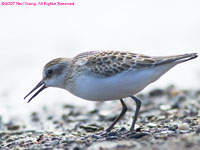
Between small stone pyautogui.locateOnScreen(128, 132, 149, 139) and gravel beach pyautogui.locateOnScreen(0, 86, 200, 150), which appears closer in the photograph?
gravel beach pyautogui.locateOnScreen(0, 86, 200, 150)

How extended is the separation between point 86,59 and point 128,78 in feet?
2.79

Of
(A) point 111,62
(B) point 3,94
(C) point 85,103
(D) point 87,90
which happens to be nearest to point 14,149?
(D) point 87,90

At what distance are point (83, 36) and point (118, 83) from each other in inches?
427

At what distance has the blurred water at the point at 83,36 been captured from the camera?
46.0 feet

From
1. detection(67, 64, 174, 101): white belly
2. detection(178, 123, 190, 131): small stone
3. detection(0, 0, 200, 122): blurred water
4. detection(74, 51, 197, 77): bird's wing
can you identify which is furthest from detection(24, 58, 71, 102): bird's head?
detection(0, 0, 200, 122): blurred water

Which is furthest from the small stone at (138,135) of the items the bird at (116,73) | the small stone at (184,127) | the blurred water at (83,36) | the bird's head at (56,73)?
the blurred water at (83,36)

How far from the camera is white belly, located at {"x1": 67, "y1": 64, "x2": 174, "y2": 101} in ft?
25.9

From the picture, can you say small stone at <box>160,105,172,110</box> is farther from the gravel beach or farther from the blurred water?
the blurred water

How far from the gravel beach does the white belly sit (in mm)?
627

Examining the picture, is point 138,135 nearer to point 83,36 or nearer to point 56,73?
point 56,73

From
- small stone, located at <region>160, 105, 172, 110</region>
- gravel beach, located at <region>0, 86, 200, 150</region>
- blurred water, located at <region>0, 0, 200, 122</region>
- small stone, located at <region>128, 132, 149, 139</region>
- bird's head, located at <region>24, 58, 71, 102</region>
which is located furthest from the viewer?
blurred water, located at <region>0, 0, 200, 122</region>

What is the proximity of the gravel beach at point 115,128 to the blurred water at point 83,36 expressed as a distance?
864 mm

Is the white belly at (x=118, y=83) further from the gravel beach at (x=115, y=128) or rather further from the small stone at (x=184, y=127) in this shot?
the small stone at (x=184, y=127)

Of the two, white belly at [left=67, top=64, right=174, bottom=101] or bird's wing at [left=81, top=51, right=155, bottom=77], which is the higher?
bird's wing at [left=81, top=51, right=155, bottom=77]
